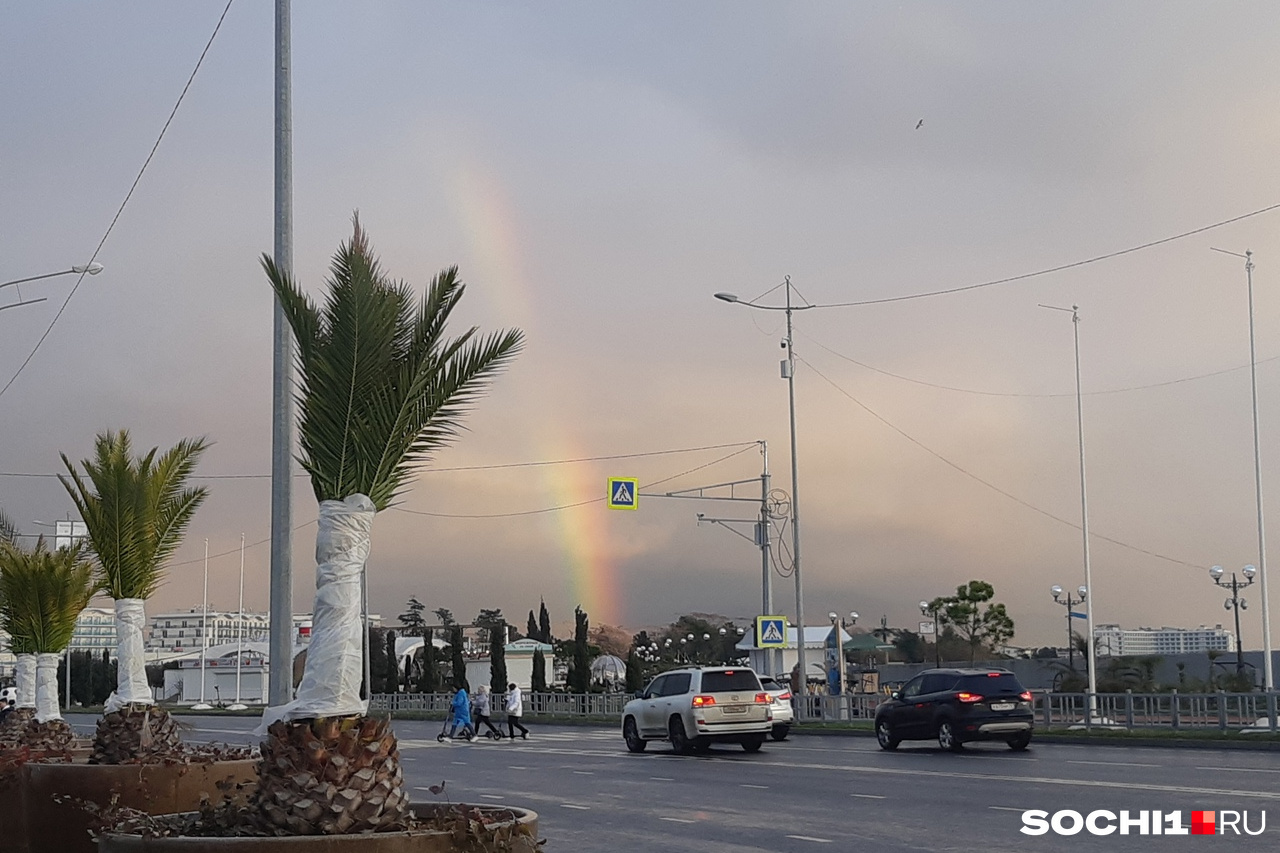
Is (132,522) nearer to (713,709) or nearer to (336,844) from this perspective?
(336,844)

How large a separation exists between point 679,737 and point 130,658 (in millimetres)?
15667

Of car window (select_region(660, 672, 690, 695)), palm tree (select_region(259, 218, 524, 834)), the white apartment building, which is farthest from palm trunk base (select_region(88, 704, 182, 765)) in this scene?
the white apartment building

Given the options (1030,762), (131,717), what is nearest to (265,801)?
(131,717)

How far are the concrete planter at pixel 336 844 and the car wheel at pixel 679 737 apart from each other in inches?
884

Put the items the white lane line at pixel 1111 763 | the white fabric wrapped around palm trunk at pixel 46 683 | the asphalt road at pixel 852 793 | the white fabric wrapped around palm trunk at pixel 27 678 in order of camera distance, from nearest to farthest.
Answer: the asphalt road at pixel 852 793 → the white lane line at pixel 1111 763 → the white fabric wrapped around palm trunk at pixel 46 683 → the white fabric wrapped around palm trunk at pixel 27 678

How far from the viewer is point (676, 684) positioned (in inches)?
1189

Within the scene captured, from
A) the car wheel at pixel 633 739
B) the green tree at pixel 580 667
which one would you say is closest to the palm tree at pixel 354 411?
the car wheel at pixel 633 739

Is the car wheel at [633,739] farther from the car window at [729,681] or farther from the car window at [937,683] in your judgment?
the car window at [937,683]

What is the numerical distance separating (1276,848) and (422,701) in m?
57.3

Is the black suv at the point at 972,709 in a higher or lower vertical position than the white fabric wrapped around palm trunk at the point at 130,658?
lower

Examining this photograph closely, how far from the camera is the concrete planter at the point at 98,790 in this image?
11953mm

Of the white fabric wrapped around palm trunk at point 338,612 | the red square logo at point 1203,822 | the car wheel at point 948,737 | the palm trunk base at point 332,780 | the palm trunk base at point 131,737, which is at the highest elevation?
the white fabric wrapped around palm trunk at point 338,612

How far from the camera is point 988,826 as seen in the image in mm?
14312

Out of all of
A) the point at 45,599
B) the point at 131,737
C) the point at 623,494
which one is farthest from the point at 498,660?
the point at 131,737
